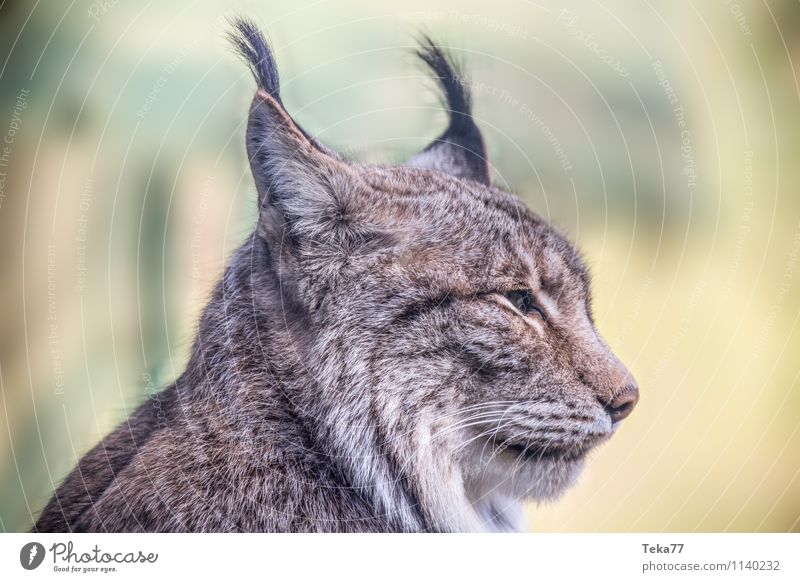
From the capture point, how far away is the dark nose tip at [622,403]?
2111 mm

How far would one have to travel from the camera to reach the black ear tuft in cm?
212

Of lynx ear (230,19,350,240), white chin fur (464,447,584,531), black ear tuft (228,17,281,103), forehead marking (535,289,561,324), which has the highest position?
black ear tuft (228,17,281,103)

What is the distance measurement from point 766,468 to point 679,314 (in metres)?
0.60

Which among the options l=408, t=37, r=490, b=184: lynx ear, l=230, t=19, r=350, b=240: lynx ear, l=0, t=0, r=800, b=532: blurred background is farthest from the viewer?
l=408, t=37, r=490, b=184: lynx ear

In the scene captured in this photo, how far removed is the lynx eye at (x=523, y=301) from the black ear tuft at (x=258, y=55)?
807 mm

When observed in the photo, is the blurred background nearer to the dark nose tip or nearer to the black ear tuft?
the black ear tuft

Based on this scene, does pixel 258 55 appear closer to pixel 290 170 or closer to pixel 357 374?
pixel 290 170

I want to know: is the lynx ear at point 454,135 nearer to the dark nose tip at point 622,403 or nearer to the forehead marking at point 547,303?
the forehead marking at point 547,303

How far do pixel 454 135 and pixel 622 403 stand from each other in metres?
1.03

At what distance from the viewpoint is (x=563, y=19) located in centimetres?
264

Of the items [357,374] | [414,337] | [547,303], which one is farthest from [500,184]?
[357,374]

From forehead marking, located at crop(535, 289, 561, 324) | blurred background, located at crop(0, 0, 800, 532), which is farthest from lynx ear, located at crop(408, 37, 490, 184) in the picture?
forehead marking, located at crop(535, 289, 561, 324)

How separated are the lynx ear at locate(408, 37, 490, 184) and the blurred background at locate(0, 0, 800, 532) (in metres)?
0.05

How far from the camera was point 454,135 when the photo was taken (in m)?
2.60
